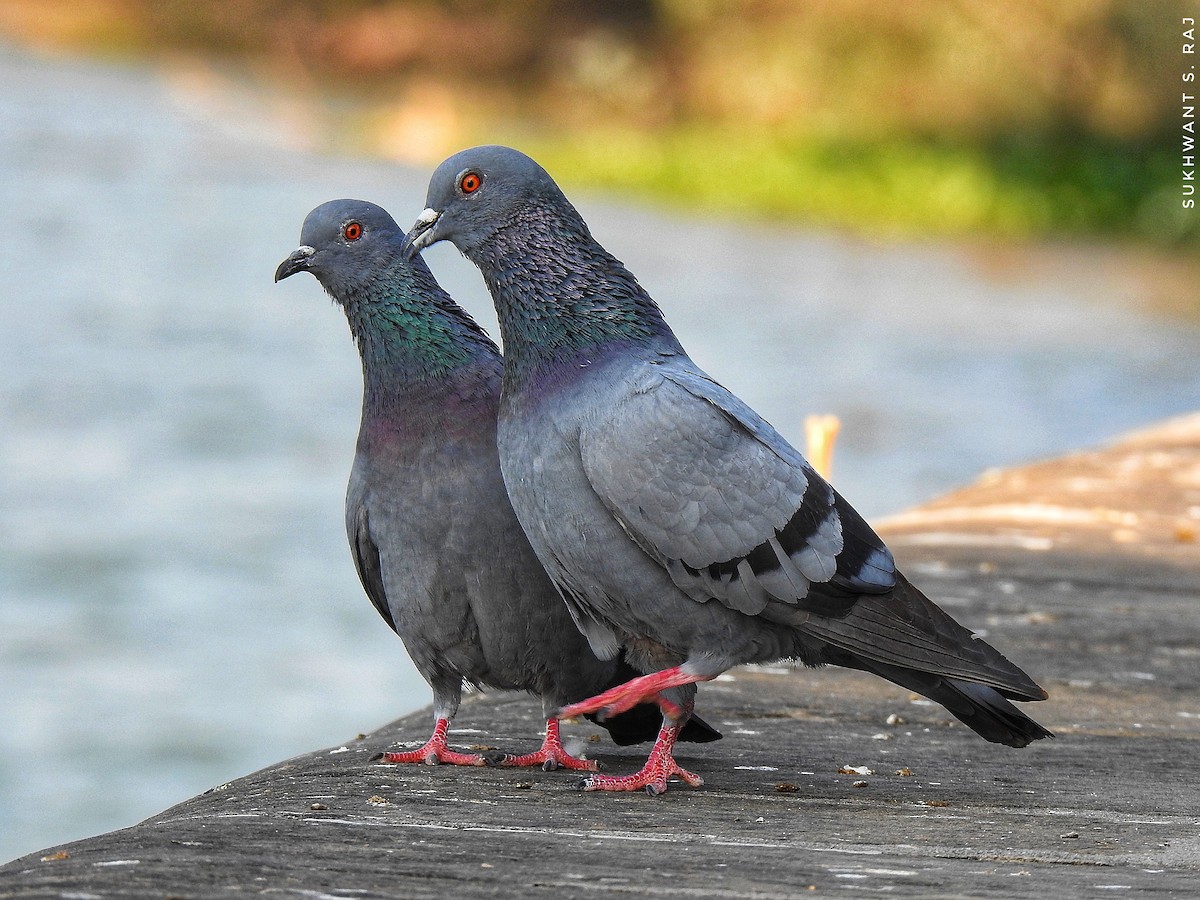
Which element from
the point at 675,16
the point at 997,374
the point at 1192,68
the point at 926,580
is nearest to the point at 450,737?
the point at 926,580

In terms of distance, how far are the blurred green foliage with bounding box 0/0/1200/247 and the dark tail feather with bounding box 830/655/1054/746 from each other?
24124mm

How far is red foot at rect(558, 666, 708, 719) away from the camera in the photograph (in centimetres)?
399

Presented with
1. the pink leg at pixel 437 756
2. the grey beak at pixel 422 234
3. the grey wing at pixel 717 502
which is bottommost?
the pink leg at pixel 437 756

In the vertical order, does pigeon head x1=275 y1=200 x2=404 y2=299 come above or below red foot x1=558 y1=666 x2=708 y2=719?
above

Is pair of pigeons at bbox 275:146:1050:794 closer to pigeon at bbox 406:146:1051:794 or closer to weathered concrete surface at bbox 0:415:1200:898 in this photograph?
pigeon at bbox 406:146:1051:794

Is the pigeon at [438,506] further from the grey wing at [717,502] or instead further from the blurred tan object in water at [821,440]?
the blurred tan object in water at [821,440]

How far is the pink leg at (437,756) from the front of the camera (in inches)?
168

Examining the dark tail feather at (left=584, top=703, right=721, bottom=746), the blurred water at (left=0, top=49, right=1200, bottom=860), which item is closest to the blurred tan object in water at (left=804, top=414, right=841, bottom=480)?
the dark tail feather at (left=584, top=703, right=721, bottom=746)

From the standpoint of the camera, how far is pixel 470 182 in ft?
13.8

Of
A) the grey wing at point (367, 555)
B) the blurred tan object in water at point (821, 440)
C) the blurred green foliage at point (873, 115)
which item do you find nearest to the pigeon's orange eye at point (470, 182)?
the grey wing at point (367, 555)

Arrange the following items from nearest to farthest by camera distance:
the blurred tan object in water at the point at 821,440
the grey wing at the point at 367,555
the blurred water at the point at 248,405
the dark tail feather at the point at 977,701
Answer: the dark tail feather at the point at 977,701, the grey wing at the point at 367,555, the blurred tan object in water at the point at 821,440, the blurred water at the point at 248,405

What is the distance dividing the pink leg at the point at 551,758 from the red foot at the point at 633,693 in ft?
0.51

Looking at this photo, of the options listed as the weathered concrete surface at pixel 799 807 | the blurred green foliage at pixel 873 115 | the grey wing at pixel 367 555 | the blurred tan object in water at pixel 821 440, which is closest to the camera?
the weathered concrete surface at pixel 799 807

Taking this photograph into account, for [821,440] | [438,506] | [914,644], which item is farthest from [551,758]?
[821,440]
